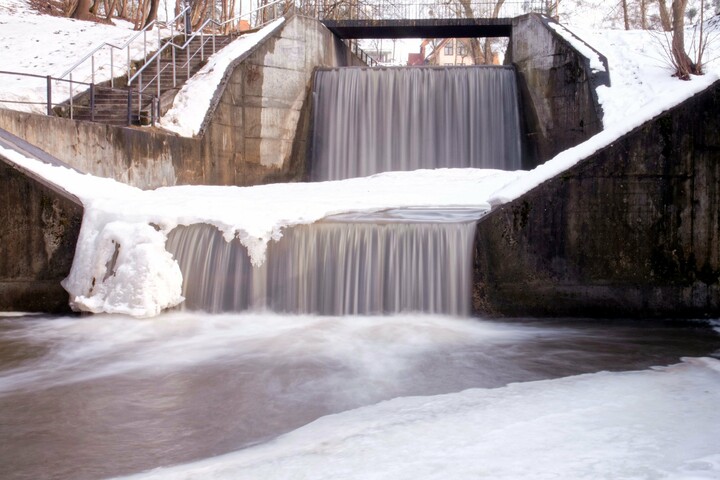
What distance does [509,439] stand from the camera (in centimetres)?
389

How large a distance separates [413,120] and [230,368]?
36.8 feet

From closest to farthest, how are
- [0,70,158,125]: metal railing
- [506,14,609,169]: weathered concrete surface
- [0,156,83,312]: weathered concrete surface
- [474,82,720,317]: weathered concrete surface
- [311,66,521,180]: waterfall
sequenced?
[474,82,720,317]: weathered concrete surface, [0,156,83,312]: weathered concrete surface, [0,70,158,125]: metal railing, [506,14,609,169]: weathered concrete surface, [311,66,521,180]: waterfall

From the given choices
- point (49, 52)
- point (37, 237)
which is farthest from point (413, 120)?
point (37, 237)

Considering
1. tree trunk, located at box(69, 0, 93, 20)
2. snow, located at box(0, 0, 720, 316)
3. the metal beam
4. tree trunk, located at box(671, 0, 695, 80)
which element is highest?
tree trunk, located at box(69, 0, 93, 20)

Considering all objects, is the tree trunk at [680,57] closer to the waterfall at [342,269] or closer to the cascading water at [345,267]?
the cascading water at [345,267]

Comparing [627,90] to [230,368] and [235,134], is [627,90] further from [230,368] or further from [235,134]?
[230,368]

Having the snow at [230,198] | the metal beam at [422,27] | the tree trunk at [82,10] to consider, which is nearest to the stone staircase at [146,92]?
the snow at [230,198]

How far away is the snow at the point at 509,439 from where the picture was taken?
346 centimetres

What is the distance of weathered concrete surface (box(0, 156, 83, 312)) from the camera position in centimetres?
802

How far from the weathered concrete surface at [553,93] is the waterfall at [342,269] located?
7.21 meters

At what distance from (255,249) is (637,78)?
404 inches

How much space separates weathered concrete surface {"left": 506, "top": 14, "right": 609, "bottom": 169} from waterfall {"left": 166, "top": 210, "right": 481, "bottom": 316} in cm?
721

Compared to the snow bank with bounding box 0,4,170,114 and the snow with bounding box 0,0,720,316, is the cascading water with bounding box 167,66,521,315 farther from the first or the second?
the snow bank with bounding box 0,4,170,114

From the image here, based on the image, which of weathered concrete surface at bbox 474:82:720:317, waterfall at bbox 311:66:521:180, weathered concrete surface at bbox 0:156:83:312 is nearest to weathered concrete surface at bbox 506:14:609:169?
waterfall at bbox 311:66:521:180
